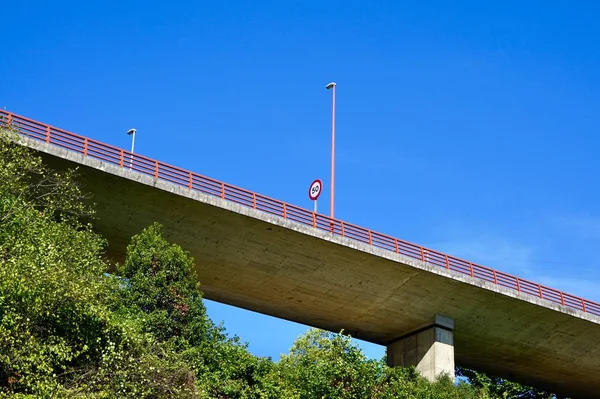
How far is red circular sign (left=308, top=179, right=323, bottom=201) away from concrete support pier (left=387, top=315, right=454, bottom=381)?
9.01 meters

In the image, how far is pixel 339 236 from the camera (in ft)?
132

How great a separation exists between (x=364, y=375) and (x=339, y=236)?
22.6 feet

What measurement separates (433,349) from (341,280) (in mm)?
6972

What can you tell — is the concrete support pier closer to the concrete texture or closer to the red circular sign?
the concrete texture

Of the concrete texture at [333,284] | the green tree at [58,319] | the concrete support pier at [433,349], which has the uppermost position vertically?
the concrete texture at [333,284]

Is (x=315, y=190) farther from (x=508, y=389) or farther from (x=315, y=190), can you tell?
(x=508, y=389)

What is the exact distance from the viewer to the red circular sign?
45188mm

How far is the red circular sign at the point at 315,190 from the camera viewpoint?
45188 millimetres

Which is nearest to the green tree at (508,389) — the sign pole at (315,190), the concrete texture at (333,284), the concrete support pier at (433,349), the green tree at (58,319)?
the concrete texture at (333,284)

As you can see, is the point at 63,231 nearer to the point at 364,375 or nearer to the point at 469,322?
the point at 364,375

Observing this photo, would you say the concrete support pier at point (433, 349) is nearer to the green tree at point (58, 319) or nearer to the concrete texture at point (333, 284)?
the concrete texture at point (333, 284)

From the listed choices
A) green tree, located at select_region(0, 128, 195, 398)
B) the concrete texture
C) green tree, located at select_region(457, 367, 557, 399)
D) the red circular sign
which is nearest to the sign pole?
the red circular sign

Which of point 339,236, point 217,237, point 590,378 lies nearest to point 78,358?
point 217,237

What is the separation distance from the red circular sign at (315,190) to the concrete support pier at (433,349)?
9009mm
